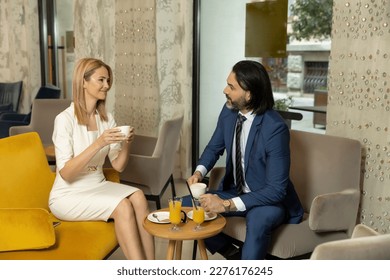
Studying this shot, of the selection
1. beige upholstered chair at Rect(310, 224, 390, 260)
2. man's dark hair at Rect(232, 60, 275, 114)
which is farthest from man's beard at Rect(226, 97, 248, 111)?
beige upholstered chair at Rect(310, 224, 390, 260)

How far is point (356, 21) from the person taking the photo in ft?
9.11

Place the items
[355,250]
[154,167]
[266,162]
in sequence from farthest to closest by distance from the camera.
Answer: [154,167] < [266,162] < [355,250]

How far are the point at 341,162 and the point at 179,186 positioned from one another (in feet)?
7.59

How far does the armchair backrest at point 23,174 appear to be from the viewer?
7.45 feet

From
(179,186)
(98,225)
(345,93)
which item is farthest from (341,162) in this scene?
(179,186)

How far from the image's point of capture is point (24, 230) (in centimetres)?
203

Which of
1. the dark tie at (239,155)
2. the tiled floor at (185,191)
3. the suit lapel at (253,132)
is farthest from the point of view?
the tiled floor at (185,191)

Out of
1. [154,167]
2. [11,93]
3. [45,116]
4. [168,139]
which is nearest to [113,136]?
[154,167]

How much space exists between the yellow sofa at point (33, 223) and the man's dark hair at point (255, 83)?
934mm

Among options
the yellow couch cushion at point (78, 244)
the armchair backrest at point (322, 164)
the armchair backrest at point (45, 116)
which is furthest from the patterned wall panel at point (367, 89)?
the armchair backrest at point (45, 116)

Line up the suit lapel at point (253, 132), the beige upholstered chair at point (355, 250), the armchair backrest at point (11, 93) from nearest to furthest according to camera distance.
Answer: the beige upholstered chair at point (355, 250) < the suit lapel at point (253, 132) < the armchair backrest at point (11, 93)

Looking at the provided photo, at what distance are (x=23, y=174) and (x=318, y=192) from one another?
1.52 meters

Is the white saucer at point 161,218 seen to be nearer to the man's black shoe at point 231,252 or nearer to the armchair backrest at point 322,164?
the man's black shoe at point 231,252

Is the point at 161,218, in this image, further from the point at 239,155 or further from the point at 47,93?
the point at 47,93
